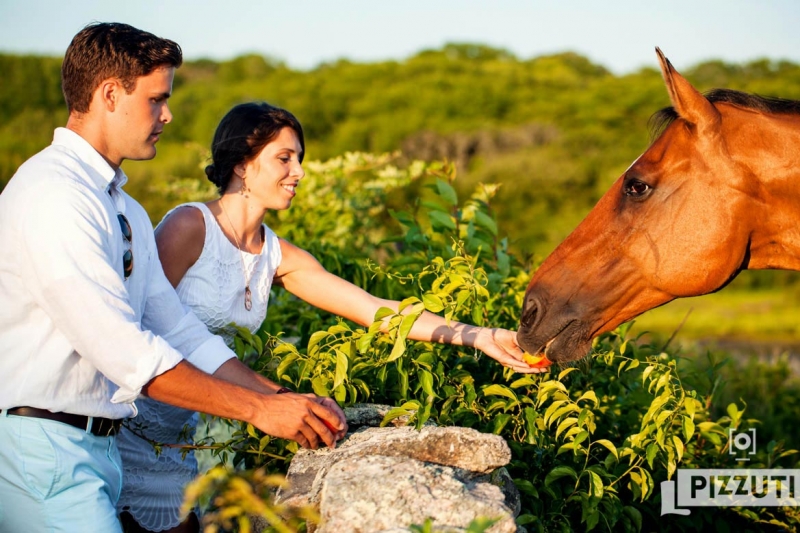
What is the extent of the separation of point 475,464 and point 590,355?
1.18 meters

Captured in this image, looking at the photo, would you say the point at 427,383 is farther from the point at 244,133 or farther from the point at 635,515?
the point at 244,133

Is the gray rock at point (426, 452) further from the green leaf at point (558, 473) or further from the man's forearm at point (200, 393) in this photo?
the green leaf at point (558, 473)

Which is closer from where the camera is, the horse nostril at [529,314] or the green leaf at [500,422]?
the green leaf at [500,422]

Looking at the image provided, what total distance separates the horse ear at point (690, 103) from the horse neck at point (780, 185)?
0.22 metres

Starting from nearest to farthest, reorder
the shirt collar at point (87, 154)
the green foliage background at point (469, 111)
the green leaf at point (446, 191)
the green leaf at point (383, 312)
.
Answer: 1. the shirt collar at point (87, 154)
2. the green leaf at point (383, 312)
3. the green leaf at point (446, 191)
4. the green foliage background at point (469, 111)

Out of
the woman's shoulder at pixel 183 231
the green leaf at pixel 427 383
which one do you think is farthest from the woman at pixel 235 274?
the green leaf at pixel 427 383

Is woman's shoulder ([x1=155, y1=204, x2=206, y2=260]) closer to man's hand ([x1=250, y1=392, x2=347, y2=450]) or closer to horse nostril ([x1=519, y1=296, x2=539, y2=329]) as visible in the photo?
man's hand ([x1=250, y1=392, x2=347, y2=450])

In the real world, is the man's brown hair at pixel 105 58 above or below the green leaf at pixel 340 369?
above

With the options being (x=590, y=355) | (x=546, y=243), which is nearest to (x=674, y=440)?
(x=590, y=355)

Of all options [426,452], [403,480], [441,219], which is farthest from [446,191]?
[403,480]

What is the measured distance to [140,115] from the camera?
2.40 meters

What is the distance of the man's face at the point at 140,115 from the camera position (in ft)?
7.78

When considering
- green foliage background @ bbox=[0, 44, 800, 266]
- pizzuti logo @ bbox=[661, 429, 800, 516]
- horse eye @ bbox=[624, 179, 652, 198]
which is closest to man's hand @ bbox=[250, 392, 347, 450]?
horse eye @ bbox=[624, 179, 652, 198]

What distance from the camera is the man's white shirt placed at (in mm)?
2051
